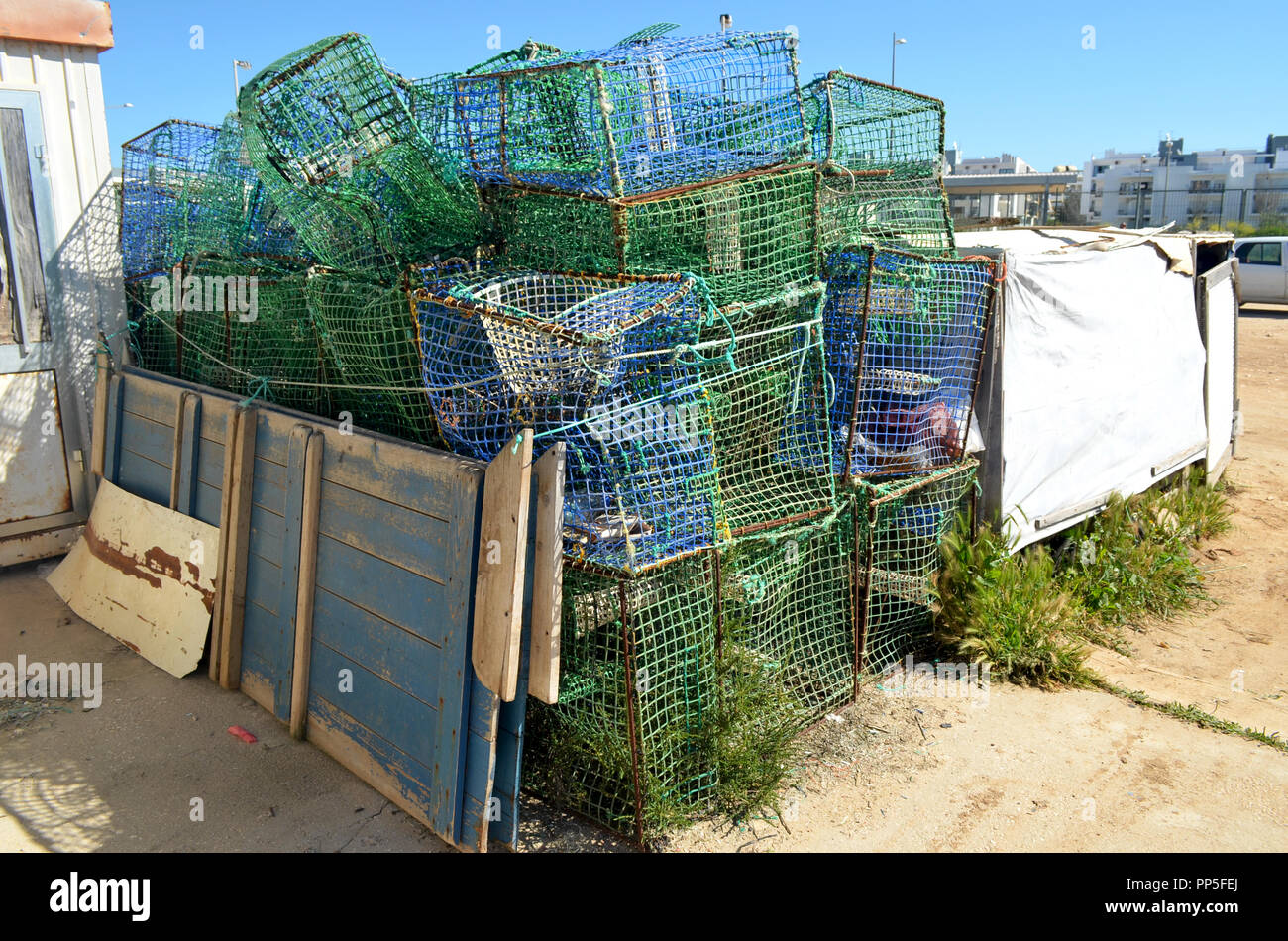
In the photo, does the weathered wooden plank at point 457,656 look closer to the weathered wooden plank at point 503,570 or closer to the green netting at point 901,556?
the weathered wooden plank at point 503,570

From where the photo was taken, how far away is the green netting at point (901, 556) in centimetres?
477

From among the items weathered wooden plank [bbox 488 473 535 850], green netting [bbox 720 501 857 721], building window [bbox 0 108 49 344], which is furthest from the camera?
building window [bbox 0 108 49 344]

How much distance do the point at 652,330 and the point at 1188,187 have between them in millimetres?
63988

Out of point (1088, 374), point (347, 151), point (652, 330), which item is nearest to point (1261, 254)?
point (1088, 374)

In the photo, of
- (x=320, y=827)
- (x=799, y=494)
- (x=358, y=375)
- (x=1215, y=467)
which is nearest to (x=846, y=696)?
(x=799, y=494)

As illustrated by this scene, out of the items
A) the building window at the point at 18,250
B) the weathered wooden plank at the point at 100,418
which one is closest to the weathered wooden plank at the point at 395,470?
the weathered wooden plank at the point at 100,418

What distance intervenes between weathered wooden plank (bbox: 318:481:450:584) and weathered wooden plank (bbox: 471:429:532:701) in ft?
0.69

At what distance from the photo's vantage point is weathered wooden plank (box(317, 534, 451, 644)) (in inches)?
137

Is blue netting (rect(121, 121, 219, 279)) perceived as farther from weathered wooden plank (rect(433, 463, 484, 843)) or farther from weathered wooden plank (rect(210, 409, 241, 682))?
weathered wooden plank (rect(433, 463, 484, 843))

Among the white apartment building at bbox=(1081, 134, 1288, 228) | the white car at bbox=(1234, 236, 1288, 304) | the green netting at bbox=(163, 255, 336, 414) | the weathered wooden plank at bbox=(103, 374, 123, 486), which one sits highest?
the white apartment building at bbox=(1081, 134, 1288, 228)

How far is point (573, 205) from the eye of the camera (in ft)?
13.3

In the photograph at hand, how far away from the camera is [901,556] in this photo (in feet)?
16.6

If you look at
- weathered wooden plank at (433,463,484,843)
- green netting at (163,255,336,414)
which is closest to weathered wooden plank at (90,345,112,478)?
green netting at (163,255,336,414)
